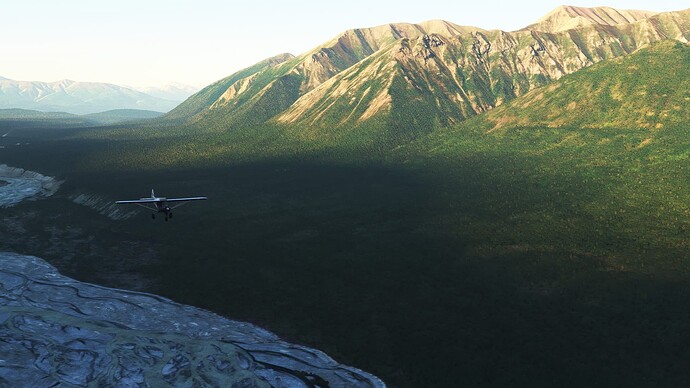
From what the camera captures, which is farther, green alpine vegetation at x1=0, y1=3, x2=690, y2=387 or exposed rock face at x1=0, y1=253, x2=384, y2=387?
green alpine vegetation at x1=0, y1=3, x2=690, y2=387

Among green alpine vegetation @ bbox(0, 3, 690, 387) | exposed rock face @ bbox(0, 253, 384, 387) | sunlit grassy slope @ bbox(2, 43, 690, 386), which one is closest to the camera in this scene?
exposed rock face @ bbox(0, 253, 384, 387)

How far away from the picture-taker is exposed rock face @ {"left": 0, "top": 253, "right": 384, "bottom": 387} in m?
69.4

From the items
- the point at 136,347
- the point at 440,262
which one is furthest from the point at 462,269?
the point at 136,347

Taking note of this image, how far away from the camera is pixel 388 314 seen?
87.4 meters

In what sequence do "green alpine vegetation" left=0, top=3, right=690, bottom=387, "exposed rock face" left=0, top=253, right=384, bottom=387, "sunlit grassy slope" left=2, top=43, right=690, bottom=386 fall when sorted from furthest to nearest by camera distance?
"green alpine vegetation" left=0, top=3, right=690, bottom=387
"sunlit grassy slope" left=2, top=43, right=690, bottom=386
"exposed rock face" left=0, top=253, right=384, bottom=387

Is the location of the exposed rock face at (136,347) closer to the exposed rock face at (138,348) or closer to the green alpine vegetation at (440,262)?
the exposed rock face at (138,348)

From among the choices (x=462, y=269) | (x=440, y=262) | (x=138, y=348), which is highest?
(x=138, y=348)

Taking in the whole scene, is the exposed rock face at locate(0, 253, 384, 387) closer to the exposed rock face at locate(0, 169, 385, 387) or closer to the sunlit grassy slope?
the exposed rock face at locate(0, 169, 385, 387)

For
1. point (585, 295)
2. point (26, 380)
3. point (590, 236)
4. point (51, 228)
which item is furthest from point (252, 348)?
point (51, 228)

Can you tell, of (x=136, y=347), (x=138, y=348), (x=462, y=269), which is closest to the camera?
(x=138, y=348)

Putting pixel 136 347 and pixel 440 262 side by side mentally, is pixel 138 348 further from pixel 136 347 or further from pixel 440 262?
pixel 440 262

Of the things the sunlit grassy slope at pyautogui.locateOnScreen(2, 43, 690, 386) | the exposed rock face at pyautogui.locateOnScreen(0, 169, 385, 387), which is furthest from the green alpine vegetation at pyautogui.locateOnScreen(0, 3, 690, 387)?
the exposed rock face at pyautogui.locateOnScreen(0, 169, 385, 387)

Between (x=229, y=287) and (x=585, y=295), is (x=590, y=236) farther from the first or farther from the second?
(x=229, y=287)

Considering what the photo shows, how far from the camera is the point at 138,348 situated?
255 ft
